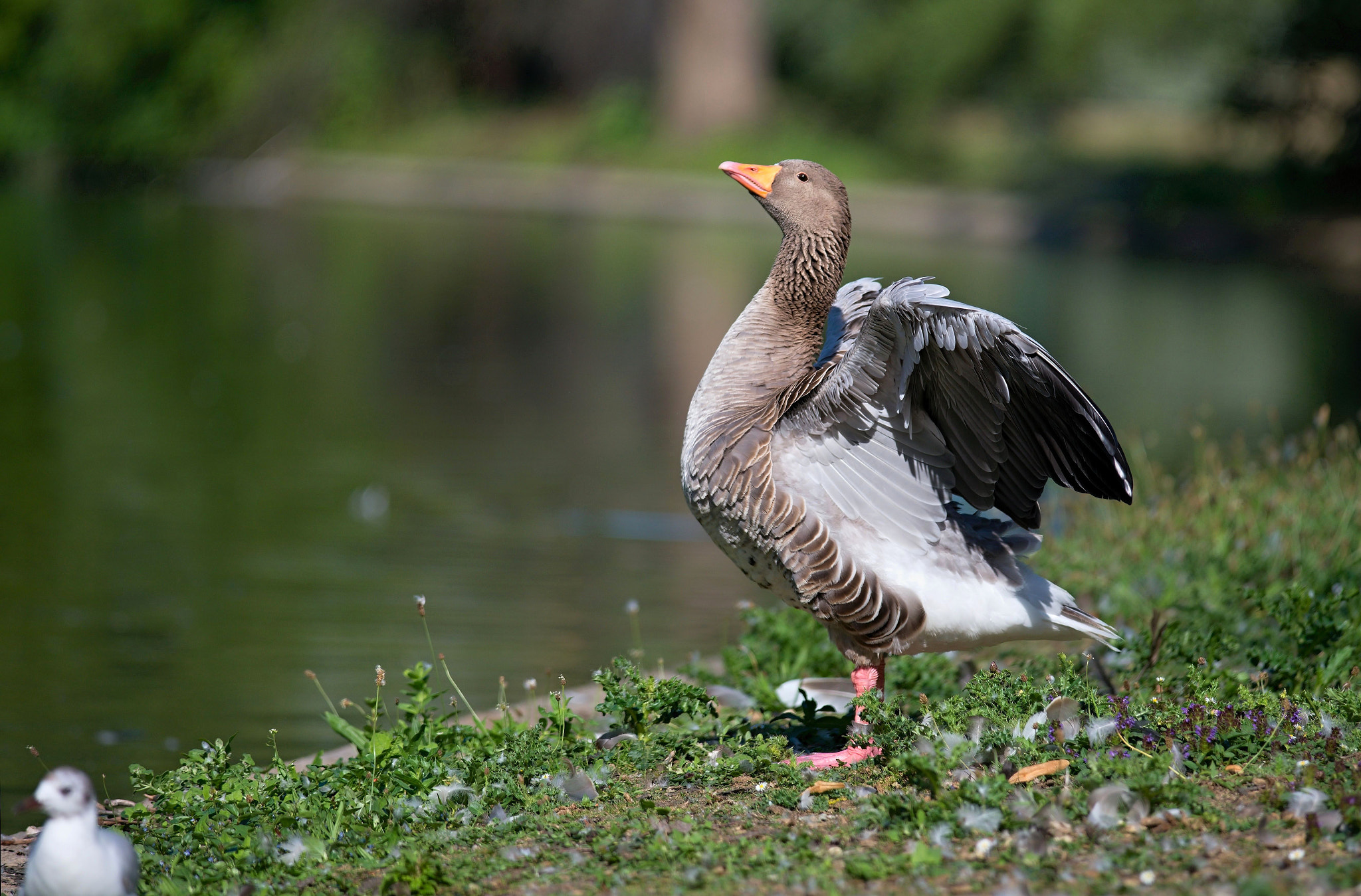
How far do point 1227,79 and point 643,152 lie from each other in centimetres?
1309

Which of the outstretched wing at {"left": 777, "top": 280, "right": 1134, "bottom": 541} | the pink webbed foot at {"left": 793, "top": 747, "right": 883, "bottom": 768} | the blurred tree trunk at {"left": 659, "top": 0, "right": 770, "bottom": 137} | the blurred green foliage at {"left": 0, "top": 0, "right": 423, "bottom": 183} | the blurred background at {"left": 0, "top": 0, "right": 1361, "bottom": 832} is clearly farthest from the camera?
the blurred tree trunk at {"left": 659, "top": 0, "right": 770, "bottom": 137}

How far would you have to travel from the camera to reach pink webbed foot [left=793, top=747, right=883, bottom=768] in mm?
3994

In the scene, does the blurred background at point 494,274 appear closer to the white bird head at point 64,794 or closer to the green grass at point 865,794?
the green grass at point 865,794

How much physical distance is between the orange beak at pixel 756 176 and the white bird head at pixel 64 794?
259cm

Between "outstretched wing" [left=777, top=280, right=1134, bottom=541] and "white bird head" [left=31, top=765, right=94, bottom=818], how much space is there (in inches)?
82.9

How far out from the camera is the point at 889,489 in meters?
4.27

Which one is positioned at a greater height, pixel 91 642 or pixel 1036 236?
pixel 1036 236

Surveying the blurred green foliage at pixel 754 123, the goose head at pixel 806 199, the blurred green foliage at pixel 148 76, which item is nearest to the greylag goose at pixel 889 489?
the goose head at pixel 806 199

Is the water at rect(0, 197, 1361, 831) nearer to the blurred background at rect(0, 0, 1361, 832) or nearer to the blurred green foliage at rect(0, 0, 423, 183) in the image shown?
the blurred background at rect(0, 0, 1361, 832)

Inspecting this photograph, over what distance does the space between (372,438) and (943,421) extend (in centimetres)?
727

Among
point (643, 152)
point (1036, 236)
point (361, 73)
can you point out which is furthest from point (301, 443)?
point (361, 73)

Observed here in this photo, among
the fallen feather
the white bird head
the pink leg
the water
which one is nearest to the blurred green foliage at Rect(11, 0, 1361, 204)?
the water

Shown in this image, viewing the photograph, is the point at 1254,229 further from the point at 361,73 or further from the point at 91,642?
the point at 91,642

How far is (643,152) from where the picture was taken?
34188 mm
